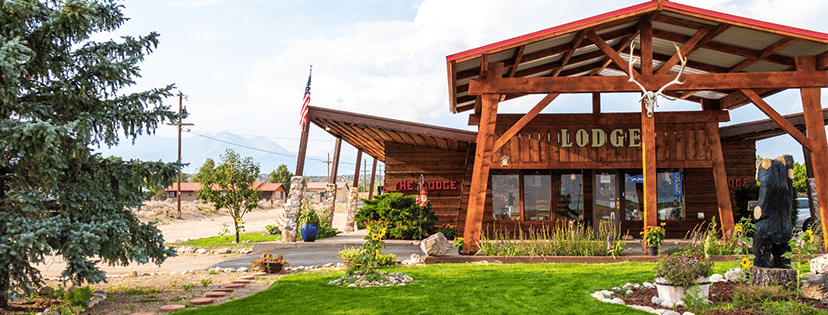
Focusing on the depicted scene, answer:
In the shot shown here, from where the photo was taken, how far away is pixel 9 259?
635 cm

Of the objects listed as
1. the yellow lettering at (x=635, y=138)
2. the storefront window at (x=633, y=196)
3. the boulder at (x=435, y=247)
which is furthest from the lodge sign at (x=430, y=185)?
the boulder at (x=435, y=247)

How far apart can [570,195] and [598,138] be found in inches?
97.0

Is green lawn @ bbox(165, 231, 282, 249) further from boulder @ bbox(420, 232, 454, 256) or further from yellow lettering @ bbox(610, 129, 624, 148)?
yellow lettering @ bbox(610, 129, 624, 148)

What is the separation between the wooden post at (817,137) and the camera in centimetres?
1157

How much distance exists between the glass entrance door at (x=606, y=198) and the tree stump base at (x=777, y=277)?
9.47 meters

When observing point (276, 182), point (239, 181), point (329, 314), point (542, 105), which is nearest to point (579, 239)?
point (542, 105)

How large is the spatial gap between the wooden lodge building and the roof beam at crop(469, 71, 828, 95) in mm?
24

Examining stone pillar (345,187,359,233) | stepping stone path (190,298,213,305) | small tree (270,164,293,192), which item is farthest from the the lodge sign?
small tree (270,164,293,192)

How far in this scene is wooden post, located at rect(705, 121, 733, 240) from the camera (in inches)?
494

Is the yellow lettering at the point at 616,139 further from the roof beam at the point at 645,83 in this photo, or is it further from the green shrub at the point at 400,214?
the green shrub at the point at 400,214

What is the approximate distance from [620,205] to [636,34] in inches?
235

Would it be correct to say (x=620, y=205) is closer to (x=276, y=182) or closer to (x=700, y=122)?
(x=700, y=122)

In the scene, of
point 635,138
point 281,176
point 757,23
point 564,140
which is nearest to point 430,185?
point 564,140

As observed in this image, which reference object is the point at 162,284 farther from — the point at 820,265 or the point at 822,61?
the point at 822,61
